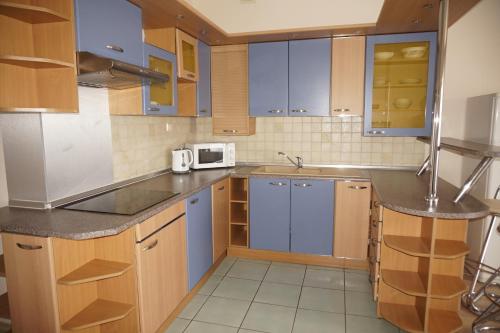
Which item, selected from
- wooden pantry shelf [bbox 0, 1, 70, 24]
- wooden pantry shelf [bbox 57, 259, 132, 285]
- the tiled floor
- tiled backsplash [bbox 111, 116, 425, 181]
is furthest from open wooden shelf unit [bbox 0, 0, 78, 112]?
the tiled floor

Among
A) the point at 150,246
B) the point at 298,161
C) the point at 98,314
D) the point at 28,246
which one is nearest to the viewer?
the point at 28,246

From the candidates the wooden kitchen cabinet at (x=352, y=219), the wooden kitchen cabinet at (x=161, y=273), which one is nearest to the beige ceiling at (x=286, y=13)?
the wooden kitchen cabinet at (x=352, y=219)

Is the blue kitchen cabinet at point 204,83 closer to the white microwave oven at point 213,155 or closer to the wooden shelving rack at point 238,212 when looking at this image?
the white microwave oven at point 213,155

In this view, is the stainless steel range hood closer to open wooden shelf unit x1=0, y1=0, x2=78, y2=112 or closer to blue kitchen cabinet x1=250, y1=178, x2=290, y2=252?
open wooden shelf unit x1=0, y1=0, x2=78, y2=112

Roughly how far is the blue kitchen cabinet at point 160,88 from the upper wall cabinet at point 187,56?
0.31ft

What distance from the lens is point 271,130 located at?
3.83 m

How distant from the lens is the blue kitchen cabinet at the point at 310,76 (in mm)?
3326

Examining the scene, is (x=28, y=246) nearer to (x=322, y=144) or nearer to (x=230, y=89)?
(x=230, y=89)

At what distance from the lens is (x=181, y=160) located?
3303 mm

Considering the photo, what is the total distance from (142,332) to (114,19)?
196 cm

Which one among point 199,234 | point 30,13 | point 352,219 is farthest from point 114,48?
point 352,219

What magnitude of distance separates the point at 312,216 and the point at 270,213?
0.42 m

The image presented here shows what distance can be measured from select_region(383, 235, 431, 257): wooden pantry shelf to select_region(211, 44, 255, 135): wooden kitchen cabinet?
185cm

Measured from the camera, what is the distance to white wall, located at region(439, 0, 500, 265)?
3172 millimetres
